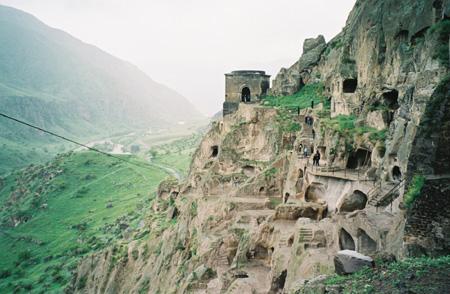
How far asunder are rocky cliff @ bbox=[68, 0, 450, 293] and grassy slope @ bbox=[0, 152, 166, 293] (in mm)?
24224

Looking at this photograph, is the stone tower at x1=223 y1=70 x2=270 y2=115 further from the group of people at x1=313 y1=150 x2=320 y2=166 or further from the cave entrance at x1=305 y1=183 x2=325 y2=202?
the cave entrance at x1=305 y1=183 x2=325 y2=202

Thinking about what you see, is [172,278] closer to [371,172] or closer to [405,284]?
[371,172]

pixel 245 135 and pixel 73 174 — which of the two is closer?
pixel 245 135

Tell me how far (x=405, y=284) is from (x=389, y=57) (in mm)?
23276

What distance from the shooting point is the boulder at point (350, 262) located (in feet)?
45.0

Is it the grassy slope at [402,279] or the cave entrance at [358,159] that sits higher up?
the cave entrance at [358,159]

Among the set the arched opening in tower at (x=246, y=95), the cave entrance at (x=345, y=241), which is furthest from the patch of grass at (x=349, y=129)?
the arched opening in tower at (x=246, y=95)

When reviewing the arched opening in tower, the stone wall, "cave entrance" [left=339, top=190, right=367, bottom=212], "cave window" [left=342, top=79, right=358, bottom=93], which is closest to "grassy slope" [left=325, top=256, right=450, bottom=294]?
the stone wall

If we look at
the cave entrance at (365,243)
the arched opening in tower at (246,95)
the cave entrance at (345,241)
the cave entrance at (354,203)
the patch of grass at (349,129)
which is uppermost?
the arched opening in tower at (246,95)

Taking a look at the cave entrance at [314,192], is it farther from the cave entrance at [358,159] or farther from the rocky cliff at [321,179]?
the cave entrance at [358,159]

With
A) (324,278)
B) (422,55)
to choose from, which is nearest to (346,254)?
(324,278)

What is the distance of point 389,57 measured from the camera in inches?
1240

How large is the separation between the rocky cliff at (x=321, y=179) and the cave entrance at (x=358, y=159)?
0.24ft

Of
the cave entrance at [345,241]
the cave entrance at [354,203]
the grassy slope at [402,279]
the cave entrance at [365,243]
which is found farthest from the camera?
the cave entrance at [354,203]
